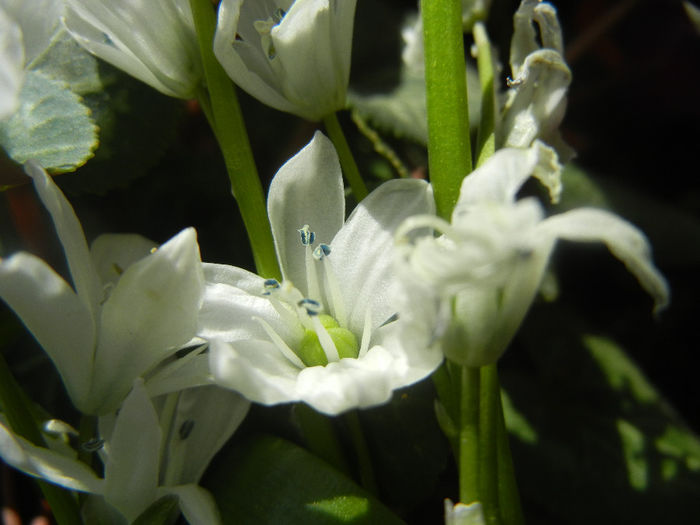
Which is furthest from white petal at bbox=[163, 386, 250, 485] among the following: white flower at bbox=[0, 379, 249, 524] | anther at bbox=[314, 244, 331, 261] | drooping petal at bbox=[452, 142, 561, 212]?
drooping petal at bbox=[452, 142, 561, 212]

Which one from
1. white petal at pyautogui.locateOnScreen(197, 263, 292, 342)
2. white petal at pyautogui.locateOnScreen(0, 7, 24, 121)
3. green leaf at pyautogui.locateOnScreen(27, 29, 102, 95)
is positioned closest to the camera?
white petal at pyautogui.locateOnScreen(0, 7, 24, 121)

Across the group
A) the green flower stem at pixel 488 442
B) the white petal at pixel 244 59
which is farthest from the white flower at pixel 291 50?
the green flower stem at pixel 488 442

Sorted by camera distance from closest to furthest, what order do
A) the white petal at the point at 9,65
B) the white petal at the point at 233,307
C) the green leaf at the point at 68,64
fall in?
1. the white petal at the point at 9,65
2. the white petal at the point at 233,307
3. the green leaf at the point at 68,64

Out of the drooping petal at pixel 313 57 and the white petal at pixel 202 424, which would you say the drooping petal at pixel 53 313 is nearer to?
the white petal at pixel 202 424

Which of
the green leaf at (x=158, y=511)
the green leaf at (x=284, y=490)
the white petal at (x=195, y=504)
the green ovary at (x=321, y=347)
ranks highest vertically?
the green ovary at (x=321, y=347)

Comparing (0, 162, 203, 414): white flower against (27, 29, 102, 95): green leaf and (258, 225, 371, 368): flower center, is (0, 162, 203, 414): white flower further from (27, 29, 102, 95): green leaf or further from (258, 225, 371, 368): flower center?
(27, 29, 102, 95): green leaf

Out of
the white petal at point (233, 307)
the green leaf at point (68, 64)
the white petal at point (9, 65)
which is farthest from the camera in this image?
the green leaf at point (68, 64)

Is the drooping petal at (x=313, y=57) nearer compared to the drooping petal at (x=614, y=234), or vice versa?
the drooping petal at (x=614, y=234)
